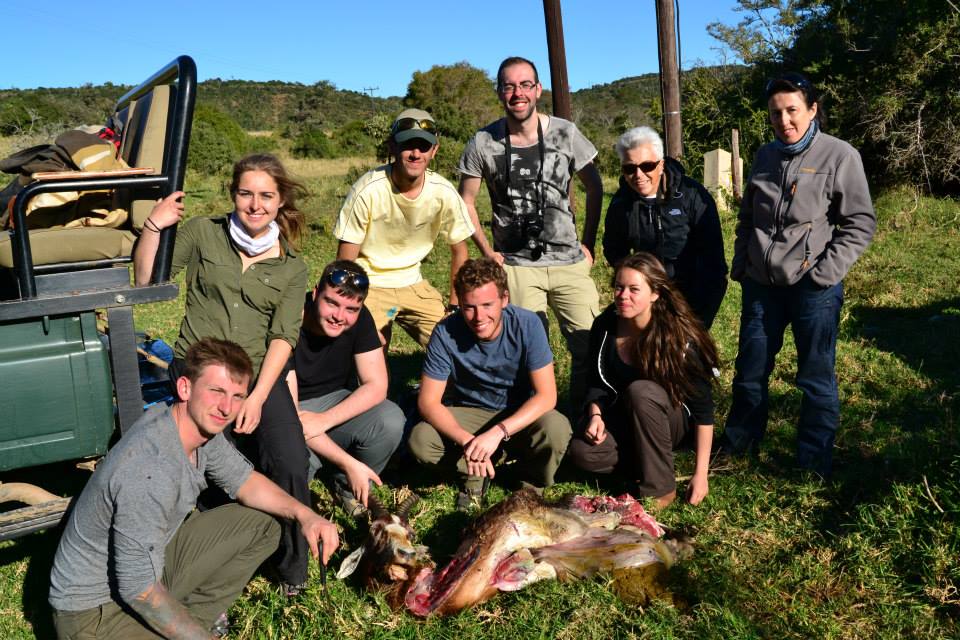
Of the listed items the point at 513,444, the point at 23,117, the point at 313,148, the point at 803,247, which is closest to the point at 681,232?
the point at 803,247

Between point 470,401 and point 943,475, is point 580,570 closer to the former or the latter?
point 470,401

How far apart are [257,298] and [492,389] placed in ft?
4.56

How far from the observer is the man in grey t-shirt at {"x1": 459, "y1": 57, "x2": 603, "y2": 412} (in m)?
5.08

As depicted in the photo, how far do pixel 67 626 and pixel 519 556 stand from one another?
1.69 metres

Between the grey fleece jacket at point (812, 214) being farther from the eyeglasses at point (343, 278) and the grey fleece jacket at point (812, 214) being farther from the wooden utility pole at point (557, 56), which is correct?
the wooden utility pole at point (557, 56)

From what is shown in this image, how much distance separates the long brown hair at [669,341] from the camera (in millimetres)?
4211

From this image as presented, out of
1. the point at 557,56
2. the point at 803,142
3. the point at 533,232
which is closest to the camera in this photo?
the point at 803,142

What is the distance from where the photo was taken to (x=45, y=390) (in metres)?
3.24

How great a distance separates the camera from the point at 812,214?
4.21 metres

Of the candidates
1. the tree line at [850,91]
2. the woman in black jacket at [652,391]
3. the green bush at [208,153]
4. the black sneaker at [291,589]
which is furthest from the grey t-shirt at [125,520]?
the green bush at [208,153]

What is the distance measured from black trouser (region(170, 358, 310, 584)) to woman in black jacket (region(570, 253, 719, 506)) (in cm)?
146

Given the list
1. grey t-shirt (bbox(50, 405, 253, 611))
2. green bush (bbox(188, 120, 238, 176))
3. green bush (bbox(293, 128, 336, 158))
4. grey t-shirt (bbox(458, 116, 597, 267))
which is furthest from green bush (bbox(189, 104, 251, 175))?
grey t-shirt (bbox(50, 405, 253, 611))

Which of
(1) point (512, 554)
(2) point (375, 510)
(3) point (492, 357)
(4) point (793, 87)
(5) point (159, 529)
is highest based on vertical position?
(4) point (793, 87)

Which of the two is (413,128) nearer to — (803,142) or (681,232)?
(681,232)
